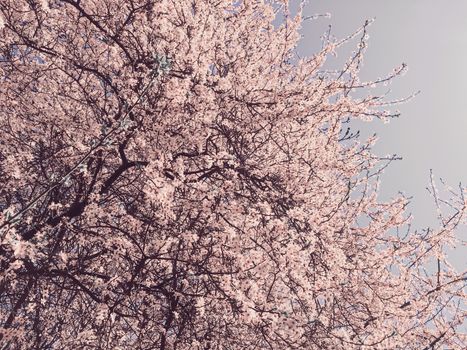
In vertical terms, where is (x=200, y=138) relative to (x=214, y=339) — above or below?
above

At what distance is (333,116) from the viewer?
460 cm

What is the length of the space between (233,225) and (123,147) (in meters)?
1.49

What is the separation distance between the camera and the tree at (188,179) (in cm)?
387

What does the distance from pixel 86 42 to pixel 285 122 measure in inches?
100

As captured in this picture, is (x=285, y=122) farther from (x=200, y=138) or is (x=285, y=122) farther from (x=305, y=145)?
(x=200, y=138)

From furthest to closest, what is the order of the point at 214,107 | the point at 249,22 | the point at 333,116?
1. the point at 249,22
2. the point at 333,116
3. the point at 214,107

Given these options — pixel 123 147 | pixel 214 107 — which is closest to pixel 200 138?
pixel 214 107

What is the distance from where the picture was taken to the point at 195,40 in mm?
4012

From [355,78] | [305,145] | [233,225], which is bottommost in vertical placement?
[233,225]

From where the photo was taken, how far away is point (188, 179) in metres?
4.32

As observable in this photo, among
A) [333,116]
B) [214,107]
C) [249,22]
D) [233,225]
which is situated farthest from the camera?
[249,22]

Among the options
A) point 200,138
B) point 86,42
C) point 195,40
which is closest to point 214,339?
point 200,138

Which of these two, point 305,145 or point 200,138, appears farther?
point 305,145

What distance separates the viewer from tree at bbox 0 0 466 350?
3.87 metres
